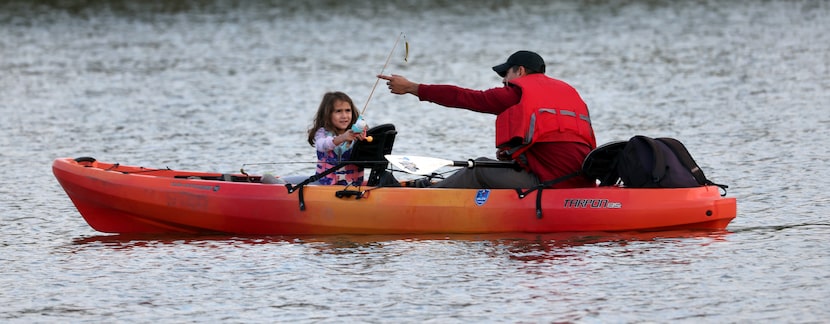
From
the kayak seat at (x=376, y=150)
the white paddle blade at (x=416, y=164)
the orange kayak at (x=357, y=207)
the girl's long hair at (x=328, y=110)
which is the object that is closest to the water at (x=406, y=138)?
the orange kayak at (x=357, y=207)

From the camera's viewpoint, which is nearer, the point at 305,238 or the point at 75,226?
the point at 305,238

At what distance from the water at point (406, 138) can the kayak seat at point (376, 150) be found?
0.65m

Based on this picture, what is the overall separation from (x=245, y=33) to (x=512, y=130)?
82.9 feet

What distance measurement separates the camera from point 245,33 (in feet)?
118

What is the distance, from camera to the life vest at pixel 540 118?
11.2 metres

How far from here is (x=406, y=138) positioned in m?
18.4

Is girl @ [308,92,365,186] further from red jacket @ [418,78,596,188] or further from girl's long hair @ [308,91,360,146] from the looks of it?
red jacket @ [418,78,596,188]

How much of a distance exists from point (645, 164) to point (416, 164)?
5.90ft

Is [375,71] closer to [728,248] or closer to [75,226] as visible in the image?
[75,226]

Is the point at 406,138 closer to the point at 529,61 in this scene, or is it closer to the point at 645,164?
the point at 529,61

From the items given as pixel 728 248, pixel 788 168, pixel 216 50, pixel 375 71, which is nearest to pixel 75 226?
pixel 728 248

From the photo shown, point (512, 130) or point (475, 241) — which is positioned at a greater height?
point (512, 130)

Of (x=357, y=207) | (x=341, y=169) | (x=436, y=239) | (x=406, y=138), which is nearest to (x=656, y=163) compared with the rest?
(x=436, y=239)

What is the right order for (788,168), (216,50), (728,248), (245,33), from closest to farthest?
(728,248)
(788,168)
(216,50)
(245,33)
